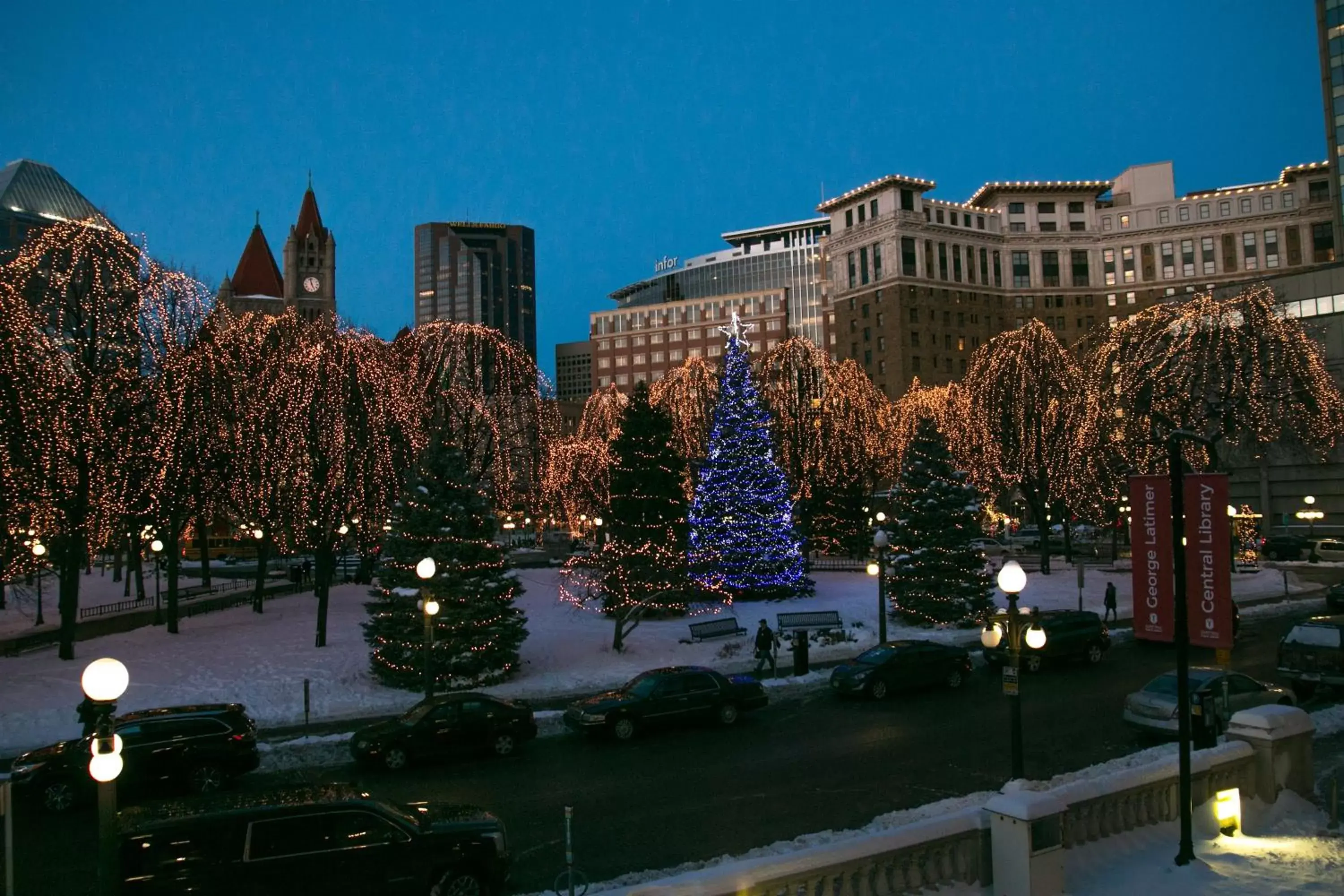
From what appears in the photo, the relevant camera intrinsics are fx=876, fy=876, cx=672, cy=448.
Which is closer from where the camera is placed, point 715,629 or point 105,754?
point 105,754

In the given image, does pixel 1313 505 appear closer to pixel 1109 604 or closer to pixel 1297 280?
pixel 1297 280

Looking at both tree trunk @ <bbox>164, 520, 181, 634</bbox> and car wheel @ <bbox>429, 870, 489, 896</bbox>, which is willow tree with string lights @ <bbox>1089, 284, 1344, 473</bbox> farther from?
tree trunk @ <bbox>164, 520, 181, 634</bbox>

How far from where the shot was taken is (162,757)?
15062mm

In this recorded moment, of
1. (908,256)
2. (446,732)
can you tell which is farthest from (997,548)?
(446,732)

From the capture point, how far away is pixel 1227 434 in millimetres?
40094

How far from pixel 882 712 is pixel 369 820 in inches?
530

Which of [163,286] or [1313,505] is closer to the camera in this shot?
[163,286]

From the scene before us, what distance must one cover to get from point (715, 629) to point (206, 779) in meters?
17.2

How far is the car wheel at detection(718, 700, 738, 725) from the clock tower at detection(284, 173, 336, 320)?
124 metres

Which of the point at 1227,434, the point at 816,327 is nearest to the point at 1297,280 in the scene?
the point at 1227,434

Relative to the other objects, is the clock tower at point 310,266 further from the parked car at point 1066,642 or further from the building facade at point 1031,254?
the parked car at point 1066,642

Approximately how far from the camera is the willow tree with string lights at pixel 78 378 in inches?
981

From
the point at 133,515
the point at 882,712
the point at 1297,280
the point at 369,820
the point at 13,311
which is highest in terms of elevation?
the point at 1297,280

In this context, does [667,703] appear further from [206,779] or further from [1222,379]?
[1222,379]
